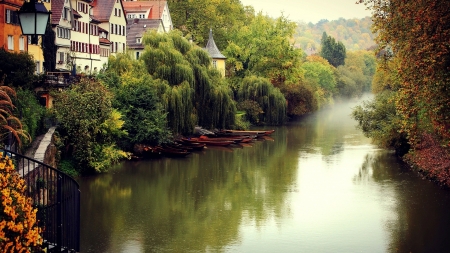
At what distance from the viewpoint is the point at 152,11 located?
287ft

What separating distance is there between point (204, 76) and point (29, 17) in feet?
126

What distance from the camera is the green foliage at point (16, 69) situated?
1387 inches

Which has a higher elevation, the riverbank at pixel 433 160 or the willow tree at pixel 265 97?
the willow tree at pixel 265 97

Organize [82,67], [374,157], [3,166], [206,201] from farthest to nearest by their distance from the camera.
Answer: [82,67]
[374,157]
[206,201]
[3,166]

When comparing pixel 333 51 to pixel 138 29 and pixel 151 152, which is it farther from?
pixel 151 152

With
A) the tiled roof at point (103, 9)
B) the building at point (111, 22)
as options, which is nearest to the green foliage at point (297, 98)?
the building at point (111, 22)

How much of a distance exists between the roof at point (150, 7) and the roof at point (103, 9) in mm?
15971

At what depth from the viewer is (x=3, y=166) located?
414 inches

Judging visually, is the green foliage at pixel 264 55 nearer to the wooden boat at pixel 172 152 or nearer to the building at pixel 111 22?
the building at pixel 111 22

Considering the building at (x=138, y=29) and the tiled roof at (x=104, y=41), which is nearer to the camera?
the tiled roof at (x=104, y=41)

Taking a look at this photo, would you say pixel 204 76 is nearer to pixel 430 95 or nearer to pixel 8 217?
pixel 430 95

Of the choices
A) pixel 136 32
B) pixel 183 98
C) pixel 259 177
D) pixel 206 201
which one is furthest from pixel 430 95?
pixel 136 32

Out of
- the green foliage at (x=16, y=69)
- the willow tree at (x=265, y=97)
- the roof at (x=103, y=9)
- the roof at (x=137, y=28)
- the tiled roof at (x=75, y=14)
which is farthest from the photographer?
the roof at (x=137, y=28)

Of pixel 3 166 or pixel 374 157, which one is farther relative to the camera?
pixel 374 157
